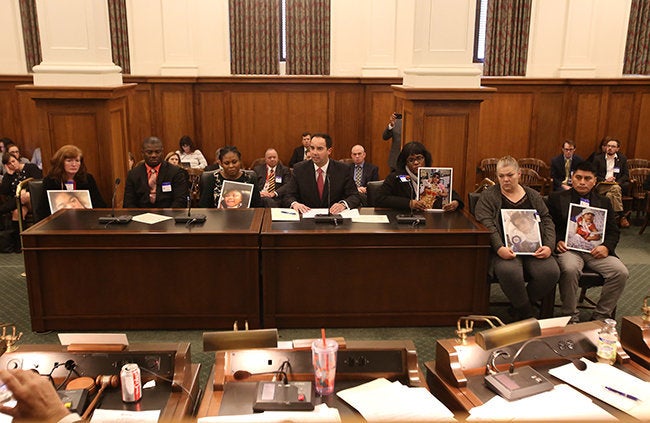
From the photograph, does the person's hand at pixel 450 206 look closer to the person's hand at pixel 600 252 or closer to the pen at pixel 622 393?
the person's hand at pixel 600 252

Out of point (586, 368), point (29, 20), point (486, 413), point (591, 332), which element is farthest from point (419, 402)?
point (29, 20)

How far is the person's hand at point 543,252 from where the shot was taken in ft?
15.9

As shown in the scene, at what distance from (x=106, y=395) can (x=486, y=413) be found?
1.62 meters

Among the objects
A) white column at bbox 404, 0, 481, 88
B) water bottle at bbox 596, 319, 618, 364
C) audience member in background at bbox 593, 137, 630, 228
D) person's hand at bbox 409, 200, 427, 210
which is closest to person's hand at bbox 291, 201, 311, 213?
person's hand at bbox 409, 200, 427, 210

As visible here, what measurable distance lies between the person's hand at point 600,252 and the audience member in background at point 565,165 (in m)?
3.90

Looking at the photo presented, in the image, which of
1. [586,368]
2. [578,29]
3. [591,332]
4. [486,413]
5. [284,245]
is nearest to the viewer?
[486,413]

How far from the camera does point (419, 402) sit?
8.48ft

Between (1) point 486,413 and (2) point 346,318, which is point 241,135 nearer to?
(2) point 346,318

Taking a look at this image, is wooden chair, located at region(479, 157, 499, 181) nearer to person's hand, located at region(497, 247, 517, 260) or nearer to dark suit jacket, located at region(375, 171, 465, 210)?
dark suit jacket, located at region(375, 171, 465, 210)

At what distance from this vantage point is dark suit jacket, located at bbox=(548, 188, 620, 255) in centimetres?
500

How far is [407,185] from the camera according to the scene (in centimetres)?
550

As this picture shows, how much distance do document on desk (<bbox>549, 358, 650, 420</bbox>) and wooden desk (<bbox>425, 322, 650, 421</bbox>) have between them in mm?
42

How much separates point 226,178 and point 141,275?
1.37 metres

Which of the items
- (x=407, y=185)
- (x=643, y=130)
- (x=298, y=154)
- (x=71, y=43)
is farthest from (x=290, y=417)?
(x=643, y=130)
